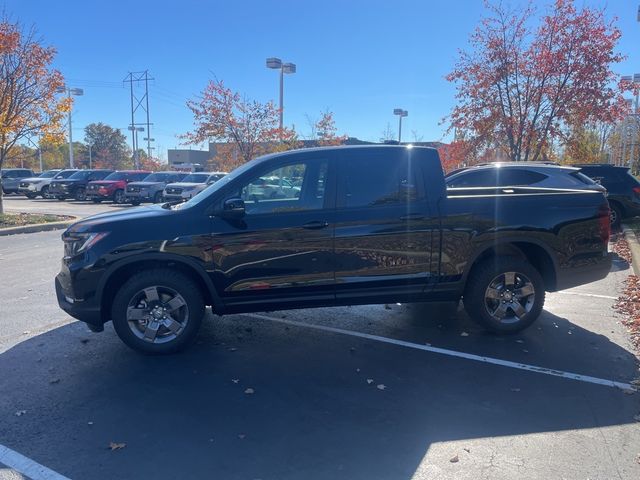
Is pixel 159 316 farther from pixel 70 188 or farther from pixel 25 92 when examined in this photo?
pixel 70 188

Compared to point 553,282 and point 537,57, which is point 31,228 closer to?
point 553,282

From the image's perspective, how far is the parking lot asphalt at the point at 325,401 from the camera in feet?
10.7

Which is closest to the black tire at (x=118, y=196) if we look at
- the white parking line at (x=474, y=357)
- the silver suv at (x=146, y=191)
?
the silver suv at (x=146, y=191)

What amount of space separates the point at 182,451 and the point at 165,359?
167 cm

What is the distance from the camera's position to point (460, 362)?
16.0ft

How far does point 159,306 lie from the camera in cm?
494

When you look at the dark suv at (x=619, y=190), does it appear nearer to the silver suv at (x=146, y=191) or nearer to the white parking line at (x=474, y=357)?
the white parking line at (x=474, y=357)

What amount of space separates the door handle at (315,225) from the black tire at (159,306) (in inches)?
47.8

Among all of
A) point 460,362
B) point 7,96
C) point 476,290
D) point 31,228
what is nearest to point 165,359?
point 460,362

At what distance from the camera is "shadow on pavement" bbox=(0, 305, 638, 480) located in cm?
330

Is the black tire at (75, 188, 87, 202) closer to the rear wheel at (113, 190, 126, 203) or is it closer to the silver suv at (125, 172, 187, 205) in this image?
the rear wheel at (113, 190, 126, 203)

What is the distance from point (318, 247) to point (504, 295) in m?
2.12

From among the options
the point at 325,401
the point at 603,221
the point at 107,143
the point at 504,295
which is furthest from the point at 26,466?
the point at 107,143

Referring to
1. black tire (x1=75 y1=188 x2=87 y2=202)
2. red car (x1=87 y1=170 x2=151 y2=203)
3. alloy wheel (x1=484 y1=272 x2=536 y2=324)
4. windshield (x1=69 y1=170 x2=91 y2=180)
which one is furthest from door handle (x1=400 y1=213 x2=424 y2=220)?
windshield (x1=69 y1=170 x2=91 y2=180)
